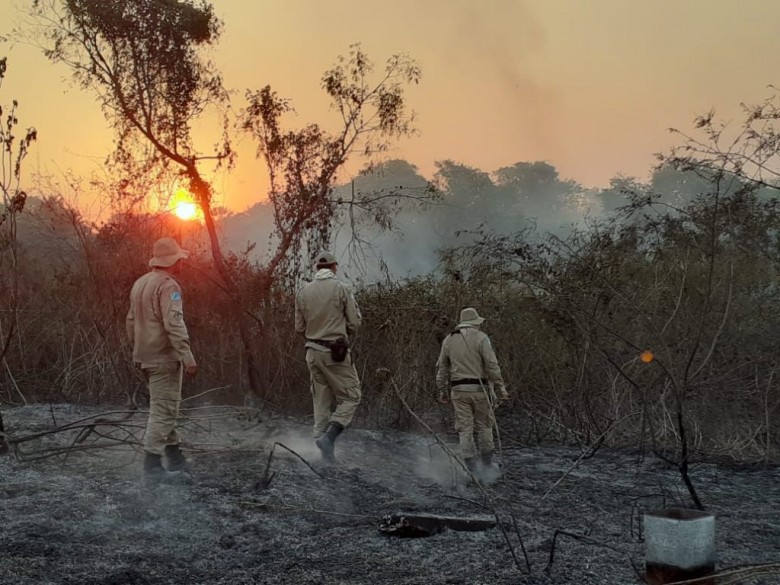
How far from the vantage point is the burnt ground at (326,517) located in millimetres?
4117

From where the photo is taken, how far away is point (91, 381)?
10430 mm

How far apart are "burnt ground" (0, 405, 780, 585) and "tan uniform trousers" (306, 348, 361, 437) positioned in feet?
1.55

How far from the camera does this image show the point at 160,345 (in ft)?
19.4

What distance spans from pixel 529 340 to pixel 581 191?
6735 centimetres

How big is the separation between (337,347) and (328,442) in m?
0.94

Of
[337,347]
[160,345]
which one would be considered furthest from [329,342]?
[160,345]

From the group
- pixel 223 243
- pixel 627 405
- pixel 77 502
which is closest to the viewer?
pixel 77 502

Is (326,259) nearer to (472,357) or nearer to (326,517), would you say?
(472,357)

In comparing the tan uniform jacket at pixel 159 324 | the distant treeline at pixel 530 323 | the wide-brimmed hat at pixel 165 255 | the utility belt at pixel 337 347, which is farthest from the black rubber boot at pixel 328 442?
the distant treeline at pixel 530 323

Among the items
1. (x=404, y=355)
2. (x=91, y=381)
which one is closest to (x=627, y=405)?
(x=404, y=355)

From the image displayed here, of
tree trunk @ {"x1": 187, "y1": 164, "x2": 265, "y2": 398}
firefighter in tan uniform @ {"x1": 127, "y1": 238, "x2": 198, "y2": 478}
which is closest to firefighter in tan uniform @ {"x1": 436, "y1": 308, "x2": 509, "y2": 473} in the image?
firefighter in tan uniform @ {"x1": 127, "y1": 238, "x2": 198, "y2": 478}

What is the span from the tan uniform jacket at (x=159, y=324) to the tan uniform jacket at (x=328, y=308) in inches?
63.3

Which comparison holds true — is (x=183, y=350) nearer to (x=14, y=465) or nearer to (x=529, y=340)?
(x=14, y=465)

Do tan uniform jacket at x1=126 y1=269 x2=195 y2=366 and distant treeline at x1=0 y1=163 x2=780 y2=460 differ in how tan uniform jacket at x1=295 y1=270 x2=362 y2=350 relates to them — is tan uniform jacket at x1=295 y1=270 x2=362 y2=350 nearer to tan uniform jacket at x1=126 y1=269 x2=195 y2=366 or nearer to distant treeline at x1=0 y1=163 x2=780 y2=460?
tan uniform jacket at x1=126 y1=269 x2=195 y2=366
